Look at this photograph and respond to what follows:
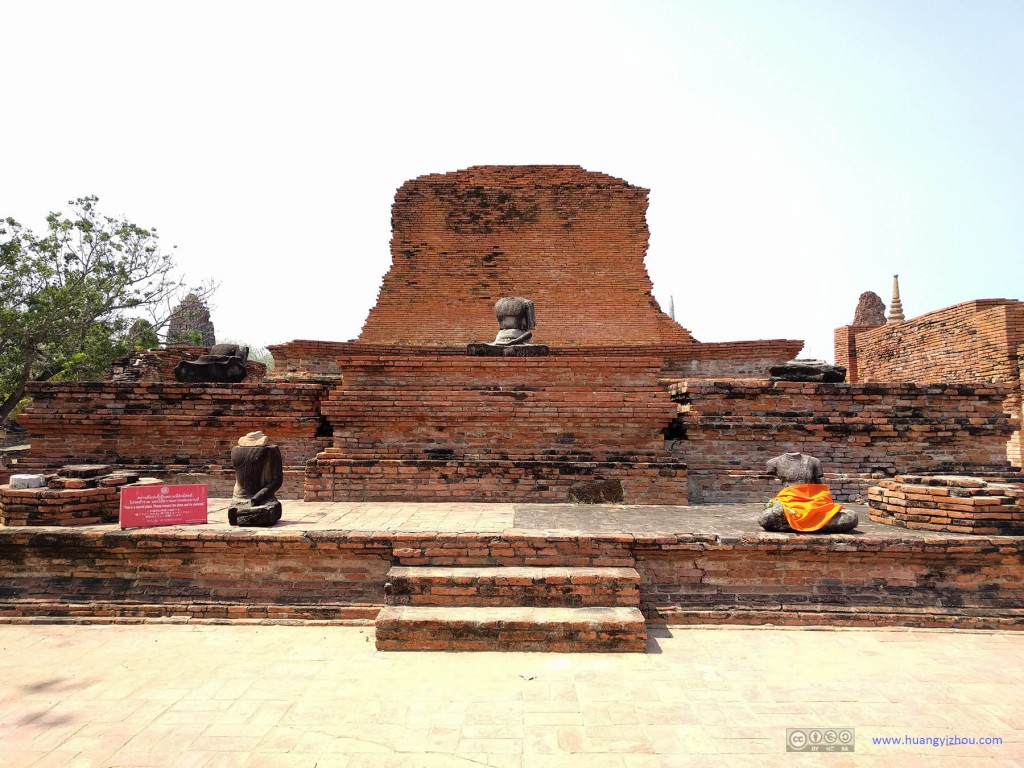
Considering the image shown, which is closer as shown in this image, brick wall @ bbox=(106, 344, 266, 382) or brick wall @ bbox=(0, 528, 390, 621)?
brick wall @ bbox=(0, 528, 390, 621)

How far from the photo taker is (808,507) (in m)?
4.33

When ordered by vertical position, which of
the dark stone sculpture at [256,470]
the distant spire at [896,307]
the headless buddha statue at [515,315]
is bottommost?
the dark stone sculpture at [256,470]

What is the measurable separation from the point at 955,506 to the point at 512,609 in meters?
3.58

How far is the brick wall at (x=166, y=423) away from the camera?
6.58m

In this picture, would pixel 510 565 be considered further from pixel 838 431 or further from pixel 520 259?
pixel 520 259

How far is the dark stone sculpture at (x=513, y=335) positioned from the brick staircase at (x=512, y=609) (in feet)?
10.4

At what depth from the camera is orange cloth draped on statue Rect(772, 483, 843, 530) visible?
169 inches

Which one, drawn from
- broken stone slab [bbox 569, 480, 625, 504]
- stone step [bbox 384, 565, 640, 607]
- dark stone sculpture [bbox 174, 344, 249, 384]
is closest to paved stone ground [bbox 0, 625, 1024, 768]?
stone step [bbox 384, 565, 640, 607]

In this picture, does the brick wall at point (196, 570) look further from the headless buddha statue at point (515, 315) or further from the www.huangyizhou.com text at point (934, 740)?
the headless buddha statue at point (515, 315)

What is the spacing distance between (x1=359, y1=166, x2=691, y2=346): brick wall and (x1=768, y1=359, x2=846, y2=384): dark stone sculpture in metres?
3.66

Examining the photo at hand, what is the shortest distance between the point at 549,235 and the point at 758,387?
638 centimetres

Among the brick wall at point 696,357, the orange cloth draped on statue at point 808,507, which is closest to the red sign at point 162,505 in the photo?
the orange cloth draped on statue at point 808,507

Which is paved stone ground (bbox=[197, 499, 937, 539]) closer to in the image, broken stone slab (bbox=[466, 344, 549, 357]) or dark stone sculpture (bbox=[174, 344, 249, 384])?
broken stone slab (bbox=[466, 344, 549, 357])

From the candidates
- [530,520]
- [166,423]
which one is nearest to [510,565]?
[530,520]
